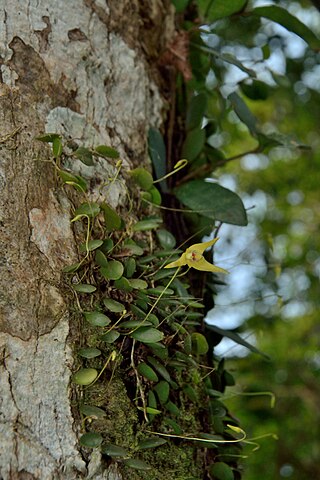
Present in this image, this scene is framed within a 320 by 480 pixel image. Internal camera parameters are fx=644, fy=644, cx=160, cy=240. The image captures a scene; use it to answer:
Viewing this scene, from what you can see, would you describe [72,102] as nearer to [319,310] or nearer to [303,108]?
[303,108]

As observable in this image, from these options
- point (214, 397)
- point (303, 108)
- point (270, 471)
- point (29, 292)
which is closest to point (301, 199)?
point (303, 108)

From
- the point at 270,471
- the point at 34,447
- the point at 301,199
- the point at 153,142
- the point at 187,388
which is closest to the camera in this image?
the point at 34,447

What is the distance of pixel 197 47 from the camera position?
110 centimetres

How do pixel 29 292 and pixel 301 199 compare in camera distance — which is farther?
pixel 301 199

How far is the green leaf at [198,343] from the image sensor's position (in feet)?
2.69

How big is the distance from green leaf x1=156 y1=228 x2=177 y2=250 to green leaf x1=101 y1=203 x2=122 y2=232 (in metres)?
0.11

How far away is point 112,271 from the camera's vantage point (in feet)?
2.42

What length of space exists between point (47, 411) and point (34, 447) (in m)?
0.04

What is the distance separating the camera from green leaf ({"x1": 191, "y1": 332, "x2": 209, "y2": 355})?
82 centimetres

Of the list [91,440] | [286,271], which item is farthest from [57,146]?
[286,271]

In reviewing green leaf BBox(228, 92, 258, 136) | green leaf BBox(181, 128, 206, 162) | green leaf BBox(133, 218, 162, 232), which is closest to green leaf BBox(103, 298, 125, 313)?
green leaf BBox(133, 218, 162, 232)

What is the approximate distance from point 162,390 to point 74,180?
26 cm

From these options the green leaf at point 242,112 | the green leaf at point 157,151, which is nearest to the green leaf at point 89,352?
the green leaf at point 157,151

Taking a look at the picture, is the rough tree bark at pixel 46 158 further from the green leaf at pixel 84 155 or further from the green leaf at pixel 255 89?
the green leaf at pixel 255 89
